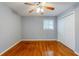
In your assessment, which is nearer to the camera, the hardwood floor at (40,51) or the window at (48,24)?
the hardwood floor at (40,51)

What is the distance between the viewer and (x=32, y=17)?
281 inches

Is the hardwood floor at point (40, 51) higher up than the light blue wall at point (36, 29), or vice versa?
the light blue wall at point (36, 29)

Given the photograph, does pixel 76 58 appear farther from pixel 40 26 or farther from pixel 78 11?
pixel 40 26

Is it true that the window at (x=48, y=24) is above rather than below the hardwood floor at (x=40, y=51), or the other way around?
above

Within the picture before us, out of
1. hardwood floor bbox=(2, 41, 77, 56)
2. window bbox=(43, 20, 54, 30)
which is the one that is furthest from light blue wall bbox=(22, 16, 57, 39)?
hardwood floor bbox=(2, 41, 77, 56)

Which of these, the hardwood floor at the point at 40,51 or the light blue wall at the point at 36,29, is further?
the light blue wall at the point at 36,29

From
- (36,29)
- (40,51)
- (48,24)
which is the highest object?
(48,24)

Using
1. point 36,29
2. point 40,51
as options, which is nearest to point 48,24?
point 36,29

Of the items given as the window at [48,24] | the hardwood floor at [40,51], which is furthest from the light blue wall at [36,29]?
the hardwood floor at [40,51]

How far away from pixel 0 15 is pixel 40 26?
13.4ft

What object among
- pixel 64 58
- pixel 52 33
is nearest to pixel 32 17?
pixel 52 33

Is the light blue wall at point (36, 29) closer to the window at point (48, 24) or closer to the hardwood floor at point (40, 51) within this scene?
the window at point (48, 24)

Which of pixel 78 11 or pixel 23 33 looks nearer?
pixel 78 11

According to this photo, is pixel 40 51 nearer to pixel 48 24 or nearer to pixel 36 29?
pixel 36 29
